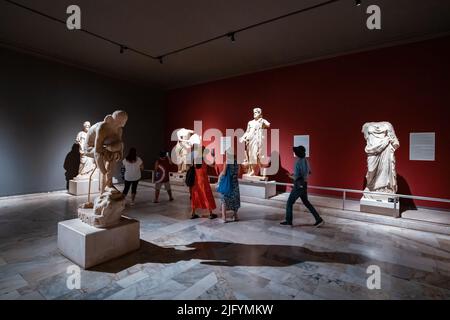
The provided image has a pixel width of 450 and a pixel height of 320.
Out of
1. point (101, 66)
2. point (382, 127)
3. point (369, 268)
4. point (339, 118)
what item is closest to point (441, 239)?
point (369, 268)

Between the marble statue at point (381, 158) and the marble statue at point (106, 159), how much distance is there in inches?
209

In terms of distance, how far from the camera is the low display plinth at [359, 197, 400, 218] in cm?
511

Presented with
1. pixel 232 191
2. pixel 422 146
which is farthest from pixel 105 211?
pixel 422 146

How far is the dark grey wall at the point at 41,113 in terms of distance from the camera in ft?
22.5

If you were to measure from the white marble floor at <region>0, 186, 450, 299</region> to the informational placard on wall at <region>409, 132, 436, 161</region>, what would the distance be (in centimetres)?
243

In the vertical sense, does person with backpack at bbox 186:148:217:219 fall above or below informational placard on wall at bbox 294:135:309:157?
below

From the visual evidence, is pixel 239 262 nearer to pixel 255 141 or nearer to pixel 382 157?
pixel 382 157

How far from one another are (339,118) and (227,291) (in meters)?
6.12

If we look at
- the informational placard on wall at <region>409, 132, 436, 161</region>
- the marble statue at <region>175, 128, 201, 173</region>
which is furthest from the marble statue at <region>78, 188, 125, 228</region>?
the informational placard on wall at <region>409, 132, 436, 161</region>

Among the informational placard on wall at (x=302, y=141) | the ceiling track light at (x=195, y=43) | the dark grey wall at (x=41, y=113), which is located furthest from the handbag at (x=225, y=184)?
the dark grey wall at (x=41, y=113)

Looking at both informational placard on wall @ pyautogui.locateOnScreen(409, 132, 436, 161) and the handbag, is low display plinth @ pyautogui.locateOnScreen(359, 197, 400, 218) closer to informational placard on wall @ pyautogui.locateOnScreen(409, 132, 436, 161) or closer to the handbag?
informational placard on wall @ pyautogui.locateOnScreen(409, 132, 436, 161)

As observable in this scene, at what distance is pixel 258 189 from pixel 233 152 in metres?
1.42

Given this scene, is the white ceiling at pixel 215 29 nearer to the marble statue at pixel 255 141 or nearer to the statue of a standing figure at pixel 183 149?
the marble statue at pixel 255 141

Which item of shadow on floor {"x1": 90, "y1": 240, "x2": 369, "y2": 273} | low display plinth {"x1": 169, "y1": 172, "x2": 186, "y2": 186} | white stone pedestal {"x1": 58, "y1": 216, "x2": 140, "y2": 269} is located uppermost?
low display plinth {"x1": 169, "y1": 172, "x2": 186, "y2": 186}
